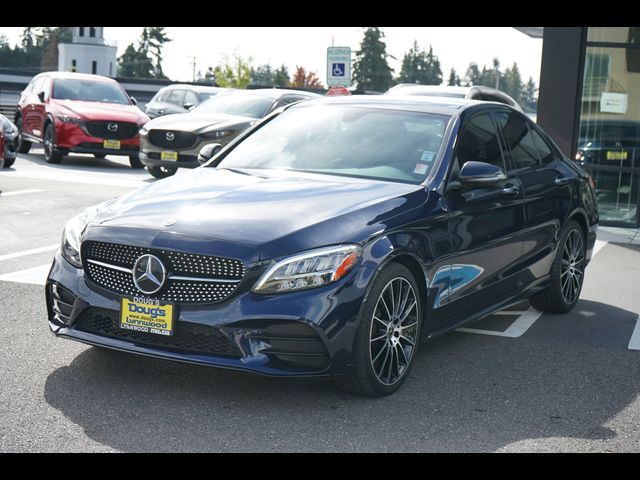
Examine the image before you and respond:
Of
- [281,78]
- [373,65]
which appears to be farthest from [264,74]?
[373,65]

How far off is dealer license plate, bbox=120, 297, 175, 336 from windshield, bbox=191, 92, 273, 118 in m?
12.4

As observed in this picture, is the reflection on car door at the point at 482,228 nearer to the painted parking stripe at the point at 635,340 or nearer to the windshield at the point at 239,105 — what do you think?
the painted parking stripe at the point at 635,340

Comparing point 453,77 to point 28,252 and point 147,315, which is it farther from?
point 147,315

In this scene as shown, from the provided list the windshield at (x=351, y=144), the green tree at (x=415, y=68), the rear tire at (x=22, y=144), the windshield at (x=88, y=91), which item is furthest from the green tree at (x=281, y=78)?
the windshield at (x=351, y=144)

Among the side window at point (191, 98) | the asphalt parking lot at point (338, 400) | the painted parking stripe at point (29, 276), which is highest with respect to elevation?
the side window at point (191, 98)

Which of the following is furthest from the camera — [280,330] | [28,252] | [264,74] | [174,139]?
[264,74]

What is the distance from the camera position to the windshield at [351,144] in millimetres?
6137

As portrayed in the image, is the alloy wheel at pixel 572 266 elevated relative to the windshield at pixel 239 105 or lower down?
lower down

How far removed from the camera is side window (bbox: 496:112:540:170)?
7084 millimetres

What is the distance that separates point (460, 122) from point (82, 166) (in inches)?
546

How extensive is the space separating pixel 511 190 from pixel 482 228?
58 cm

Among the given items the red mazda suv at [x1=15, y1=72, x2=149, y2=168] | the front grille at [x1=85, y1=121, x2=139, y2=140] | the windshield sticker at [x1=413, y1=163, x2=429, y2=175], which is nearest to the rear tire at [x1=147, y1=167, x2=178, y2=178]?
the red mazda suv at [x1=15, y1=72, x2=149, y2=168]

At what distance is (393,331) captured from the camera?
5.40m
